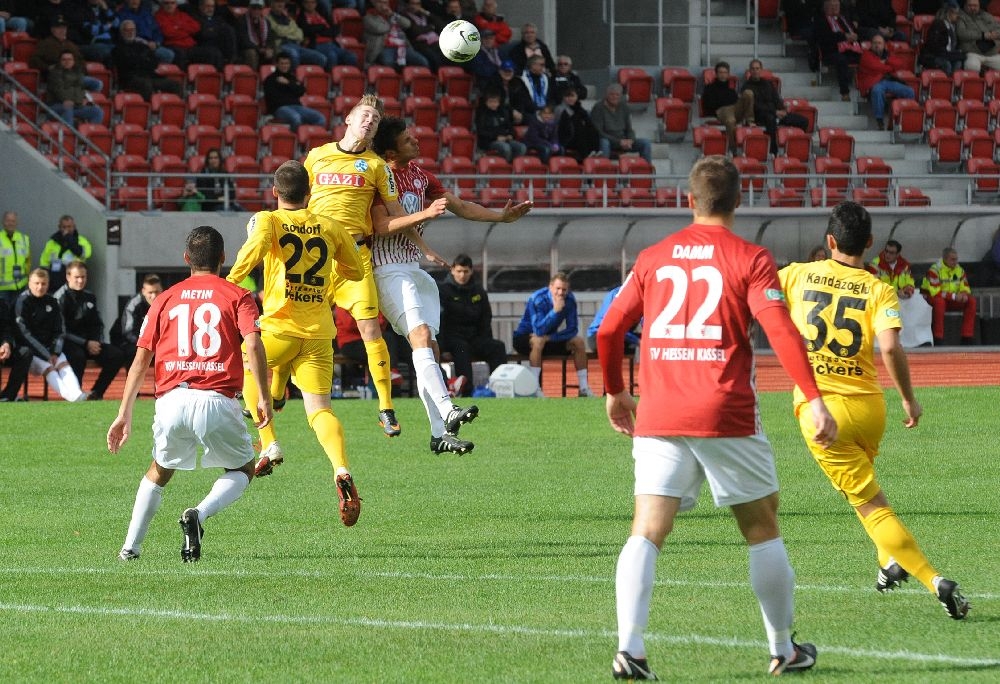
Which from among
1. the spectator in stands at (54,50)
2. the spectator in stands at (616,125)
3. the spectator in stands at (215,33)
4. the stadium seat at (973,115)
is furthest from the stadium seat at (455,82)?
the stadium seat at (973,115)

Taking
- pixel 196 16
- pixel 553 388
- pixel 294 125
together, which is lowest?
pixel 553 388

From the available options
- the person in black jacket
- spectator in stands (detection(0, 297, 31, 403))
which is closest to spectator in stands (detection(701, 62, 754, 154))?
the person in black jacket

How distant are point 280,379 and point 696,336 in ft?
16.0

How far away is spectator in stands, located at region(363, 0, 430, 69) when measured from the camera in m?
27.8

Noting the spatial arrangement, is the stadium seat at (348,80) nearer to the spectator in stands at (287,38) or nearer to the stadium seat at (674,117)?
the spectator in stands at (287,38)

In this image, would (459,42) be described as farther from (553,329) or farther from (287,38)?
(287,38)

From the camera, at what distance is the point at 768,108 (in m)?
29.1

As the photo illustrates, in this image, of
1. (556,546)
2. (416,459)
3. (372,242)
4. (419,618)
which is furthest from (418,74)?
(419,618)

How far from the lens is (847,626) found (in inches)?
252

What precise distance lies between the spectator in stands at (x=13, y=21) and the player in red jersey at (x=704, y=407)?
21.8 m

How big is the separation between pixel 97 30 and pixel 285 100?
3054 mm

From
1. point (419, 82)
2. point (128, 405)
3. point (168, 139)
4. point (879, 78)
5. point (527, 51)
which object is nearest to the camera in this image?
point (128, 405)

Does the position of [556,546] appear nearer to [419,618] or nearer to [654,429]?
[419,618]

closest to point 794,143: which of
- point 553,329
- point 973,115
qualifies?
point 973,115
